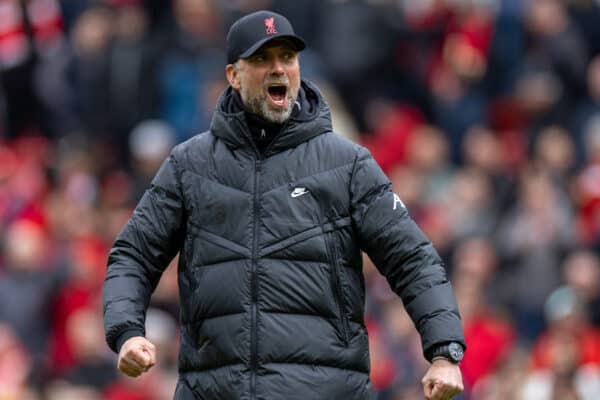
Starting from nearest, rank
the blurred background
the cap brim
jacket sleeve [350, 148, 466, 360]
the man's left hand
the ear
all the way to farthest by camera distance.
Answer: the man's left hand, jacket sleeve [350, 148, 466, 360], the cap brim, the ear, the blurred background

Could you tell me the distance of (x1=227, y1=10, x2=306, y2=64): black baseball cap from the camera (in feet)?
21.5

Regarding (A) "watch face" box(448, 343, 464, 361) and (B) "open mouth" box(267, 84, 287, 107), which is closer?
(A) "watch face" box(448, 343, 464, 361)

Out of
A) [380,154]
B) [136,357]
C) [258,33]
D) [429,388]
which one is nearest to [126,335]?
[136,357]

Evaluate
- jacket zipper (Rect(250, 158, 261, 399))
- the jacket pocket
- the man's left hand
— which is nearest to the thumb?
the man's left hand

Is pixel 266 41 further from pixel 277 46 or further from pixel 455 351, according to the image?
pixel 455 351

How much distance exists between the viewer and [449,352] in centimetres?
621

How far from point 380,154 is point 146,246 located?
830cm

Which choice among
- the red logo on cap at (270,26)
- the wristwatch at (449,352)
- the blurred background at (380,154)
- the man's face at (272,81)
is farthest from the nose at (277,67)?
the blurred background at (380,154)

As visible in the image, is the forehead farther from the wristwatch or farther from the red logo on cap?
the wristwatch

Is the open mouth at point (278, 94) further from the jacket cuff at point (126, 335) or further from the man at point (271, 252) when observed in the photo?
the jacket cuff at point (126, 335)

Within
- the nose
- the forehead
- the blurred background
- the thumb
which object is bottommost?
the blurred background

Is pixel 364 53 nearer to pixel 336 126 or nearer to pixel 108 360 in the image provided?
pixel 336 126

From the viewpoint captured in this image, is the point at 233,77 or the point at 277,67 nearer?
the point at 277,67

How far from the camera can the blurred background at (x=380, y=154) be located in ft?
40.4
